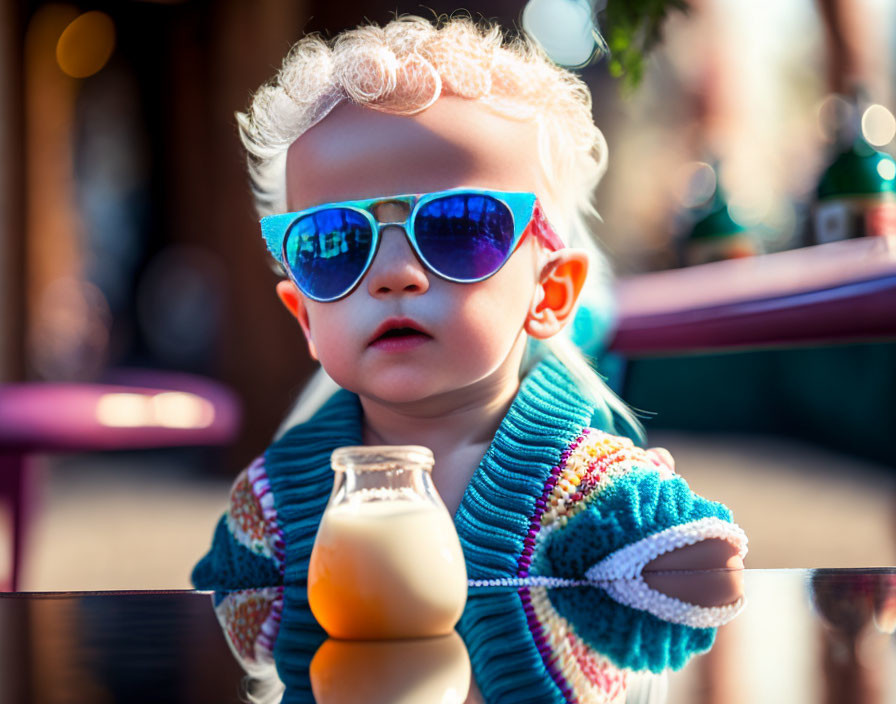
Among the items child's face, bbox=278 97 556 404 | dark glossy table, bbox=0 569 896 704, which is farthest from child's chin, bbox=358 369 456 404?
dark glossy table, bbox=0 569 896 704

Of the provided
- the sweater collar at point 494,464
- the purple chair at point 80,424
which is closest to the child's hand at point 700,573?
the sweater collar at point 494,464

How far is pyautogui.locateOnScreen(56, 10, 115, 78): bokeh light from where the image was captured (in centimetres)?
Result: 717

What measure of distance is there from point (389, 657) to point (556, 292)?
0.56 metres

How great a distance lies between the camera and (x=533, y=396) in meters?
1.07

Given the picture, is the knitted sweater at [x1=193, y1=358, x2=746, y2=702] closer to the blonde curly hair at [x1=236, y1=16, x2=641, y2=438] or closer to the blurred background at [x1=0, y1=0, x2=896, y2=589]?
the blonde curly hair at [x1=236, y1=16, x2=641, y2=438]

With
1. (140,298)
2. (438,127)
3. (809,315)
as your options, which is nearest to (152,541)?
(809,315)

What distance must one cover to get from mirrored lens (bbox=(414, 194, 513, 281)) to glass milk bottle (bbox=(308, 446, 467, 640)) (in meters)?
0.32

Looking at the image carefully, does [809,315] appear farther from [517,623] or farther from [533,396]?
[517,623]

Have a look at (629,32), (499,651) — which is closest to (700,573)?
(499,651)

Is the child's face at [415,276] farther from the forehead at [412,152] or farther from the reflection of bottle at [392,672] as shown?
the reflection of bottle at [392,672]

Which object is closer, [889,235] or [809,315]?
[809,315]

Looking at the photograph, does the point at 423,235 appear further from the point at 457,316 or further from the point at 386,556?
the point at 386,556

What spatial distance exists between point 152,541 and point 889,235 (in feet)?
9.49

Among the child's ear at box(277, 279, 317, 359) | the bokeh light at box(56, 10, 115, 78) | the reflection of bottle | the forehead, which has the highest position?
the bokeh light at box(56, 10, 115, 78)
